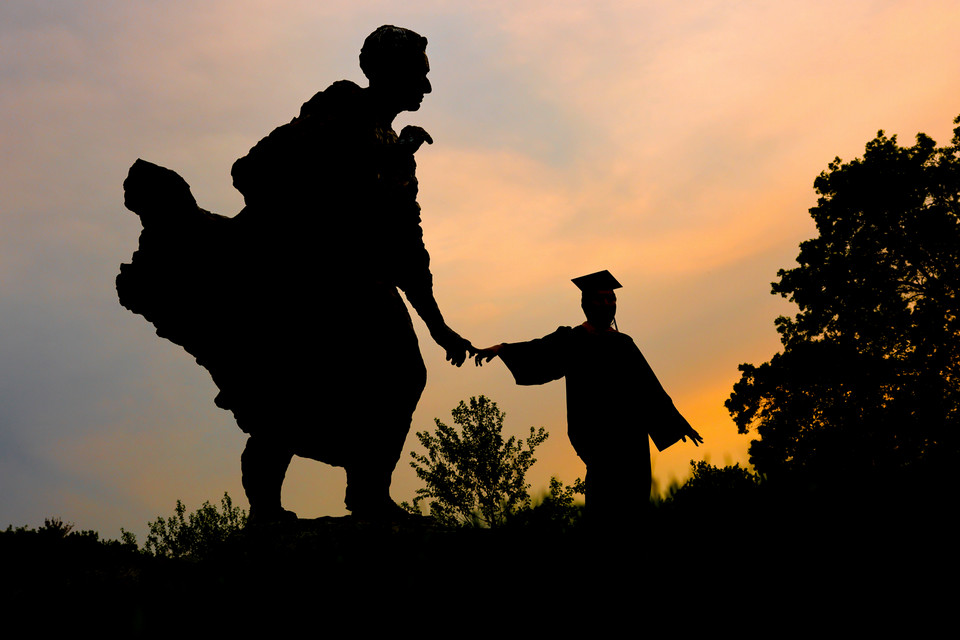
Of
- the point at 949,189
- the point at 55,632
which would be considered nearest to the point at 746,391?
the point at 949,189

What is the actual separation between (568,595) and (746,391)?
19.3 meters

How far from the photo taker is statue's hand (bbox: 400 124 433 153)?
5398 millimetres

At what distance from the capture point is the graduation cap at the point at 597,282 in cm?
532

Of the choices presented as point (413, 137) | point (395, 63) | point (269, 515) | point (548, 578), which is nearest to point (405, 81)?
point (395, 63)

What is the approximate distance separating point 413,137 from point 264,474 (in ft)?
9.68

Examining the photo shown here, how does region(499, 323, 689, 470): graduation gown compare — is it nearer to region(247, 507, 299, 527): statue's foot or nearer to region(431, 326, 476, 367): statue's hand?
region(431, 326, 476, 367): statue's hand

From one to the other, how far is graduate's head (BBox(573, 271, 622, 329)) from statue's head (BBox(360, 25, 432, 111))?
2022mm

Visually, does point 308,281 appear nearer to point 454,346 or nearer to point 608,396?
point 454,346

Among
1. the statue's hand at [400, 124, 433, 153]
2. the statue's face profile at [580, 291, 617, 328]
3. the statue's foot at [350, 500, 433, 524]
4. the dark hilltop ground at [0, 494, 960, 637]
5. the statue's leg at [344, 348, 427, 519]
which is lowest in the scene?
the dark hilltop ground at [0, 494, 960, 637]

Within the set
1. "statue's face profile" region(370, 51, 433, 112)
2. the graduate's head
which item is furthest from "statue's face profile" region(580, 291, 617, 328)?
"statue's face profile" region(370, 51, 433, 112)

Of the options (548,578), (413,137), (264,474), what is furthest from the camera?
(264,474)

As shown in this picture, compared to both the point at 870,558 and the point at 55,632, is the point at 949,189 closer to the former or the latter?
the point at 870,558

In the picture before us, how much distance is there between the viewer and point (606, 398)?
5.09m

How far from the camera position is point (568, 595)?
3.31 m
